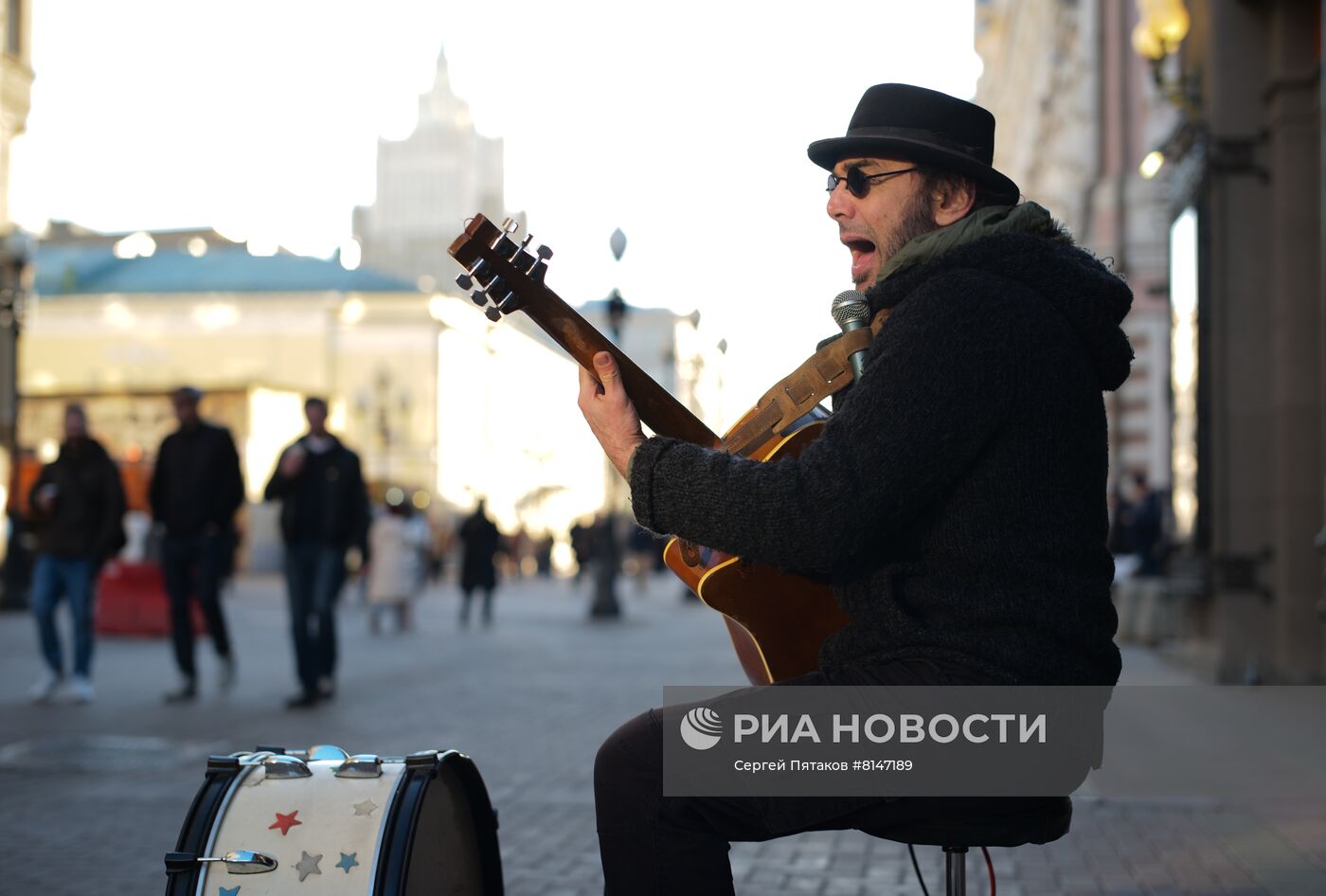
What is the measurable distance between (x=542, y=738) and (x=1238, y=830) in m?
4.04

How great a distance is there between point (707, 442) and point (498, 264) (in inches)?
18.2

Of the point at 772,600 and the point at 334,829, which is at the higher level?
the point at 772,600

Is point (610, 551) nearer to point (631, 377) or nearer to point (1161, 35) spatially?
point (1161, 35)

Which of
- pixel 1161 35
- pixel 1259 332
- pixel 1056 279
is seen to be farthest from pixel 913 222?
pixel 1161 35

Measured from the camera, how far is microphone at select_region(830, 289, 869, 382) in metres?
2.62

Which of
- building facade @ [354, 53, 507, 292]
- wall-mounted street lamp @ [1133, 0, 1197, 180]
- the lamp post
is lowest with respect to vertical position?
the lamp post

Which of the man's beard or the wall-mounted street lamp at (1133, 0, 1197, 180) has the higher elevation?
the wall-mounted street lamp at (1133, 0, 1197, 180)

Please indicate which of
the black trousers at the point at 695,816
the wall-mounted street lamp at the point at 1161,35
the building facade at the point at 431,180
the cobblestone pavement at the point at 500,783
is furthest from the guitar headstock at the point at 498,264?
the building facade at the point at 431,180

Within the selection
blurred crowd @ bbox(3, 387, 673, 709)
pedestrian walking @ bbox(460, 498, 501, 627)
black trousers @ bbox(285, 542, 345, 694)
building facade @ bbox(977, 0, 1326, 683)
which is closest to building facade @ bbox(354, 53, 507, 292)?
pedestrian walking @ bbox(460, 498, 501, 627)

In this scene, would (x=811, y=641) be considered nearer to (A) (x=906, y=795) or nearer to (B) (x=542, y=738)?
(A) (x=906, y=795)

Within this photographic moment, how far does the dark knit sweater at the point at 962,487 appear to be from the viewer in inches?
94.2

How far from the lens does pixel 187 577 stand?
432 inches

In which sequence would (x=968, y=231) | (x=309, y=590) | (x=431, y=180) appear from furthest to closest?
(x=431, y=180) → (x=309, y=590) → (x=968, y=231)

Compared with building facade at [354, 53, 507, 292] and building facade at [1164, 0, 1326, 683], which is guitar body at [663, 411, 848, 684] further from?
building facade at [354, 53, 507, 292]
